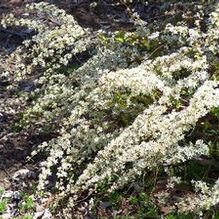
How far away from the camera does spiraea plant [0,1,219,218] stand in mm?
4406

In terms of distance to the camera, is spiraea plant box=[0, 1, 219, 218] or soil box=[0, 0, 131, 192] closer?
spiraea plant box=[0, 1, 219, 218]

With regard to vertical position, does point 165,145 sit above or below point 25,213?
above

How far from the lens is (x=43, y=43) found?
6.29 meters

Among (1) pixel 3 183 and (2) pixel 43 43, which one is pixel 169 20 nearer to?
(2) pixel 43 43

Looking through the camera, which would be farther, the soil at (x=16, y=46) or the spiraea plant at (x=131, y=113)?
the soil at (x=16, y=46)

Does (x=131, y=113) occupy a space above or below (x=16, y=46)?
above

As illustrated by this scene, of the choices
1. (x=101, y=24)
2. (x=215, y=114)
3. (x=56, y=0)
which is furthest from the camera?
(x=56, y=0)

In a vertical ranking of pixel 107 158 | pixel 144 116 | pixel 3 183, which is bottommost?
pixel 3 183

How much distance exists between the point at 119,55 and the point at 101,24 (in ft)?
9.39

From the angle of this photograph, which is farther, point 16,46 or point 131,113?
point 16,46

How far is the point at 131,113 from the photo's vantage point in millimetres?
5562

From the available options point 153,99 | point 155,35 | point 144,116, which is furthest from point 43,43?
point 144,116

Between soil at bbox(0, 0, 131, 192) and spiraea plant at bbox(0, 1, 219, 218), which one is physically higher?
spiraea plant at bbox(0, 1, 219, 218)

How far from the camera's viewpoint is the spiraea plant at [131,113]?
14.5ft
